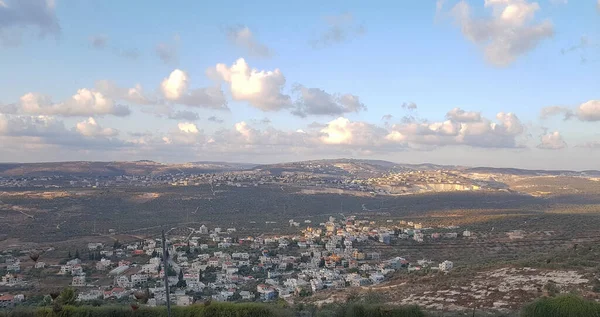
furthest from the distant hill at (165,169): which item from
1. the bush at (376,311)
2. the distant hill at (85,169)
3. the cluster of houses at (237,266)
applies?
the bush at (376,311)

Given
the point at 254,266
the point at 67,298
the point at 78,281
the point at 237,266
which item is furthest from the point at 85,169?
the point at 67,298

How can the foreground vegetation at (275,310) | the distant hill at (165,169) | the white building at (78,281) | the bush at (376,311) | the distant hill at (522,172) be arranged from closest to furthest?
the foreground vegetation at (275,310) → the bush at (376,311) → the white building at (78,281) → the distant hill at (165,169) → the distant hill at (522,172)

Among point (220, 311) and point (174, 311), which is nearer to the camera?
point (220, 311)

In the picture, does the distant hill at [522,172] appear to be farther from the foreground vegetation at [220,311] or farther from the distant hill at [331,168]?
the foreground vegetation at [220,311]

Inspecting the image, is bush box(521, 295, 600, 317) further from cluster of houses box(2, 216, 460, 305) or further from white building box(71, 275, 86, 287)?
white building box(71, 275, 86, 287)

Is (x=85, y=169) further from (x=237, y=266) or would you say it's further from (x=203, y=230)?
(x=237, y=266)

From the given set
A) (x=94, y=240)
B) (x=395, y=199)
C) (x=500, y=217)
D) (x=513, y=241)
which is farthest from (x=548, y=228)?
(x=395, y=199)

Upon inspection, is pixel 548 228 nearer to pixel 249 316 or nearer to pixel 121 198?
pixel 249 316

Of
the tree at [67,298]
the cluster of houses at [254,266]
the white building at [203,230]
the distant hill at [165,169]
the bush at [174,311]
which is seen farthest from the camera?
the distant hill at [165,169]
